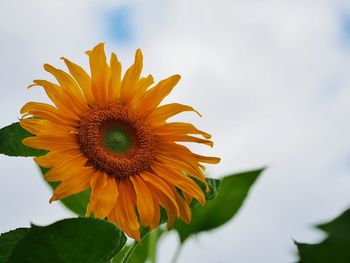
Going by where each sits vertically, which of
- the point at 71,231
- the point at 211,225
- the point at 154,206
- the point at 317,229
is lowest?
the point at 211,225

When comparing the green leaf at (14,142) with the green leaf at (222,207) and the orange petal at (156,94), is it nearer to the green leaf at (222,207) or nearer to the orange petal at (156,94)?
the orange petal at (156,94)

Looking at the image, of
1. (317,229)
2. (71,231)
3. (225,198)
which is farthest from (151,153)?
(317,229)

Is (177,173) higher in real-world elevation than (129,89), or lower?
lower

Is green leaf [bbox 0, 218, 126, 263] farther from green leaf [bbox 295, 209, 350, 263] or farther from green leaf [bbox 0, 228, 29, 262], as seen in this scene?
green leaf [bbox 295, 209, 350, 263]

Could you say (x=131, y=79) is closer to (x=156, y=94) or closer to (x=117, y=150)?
(x=156, y=94)

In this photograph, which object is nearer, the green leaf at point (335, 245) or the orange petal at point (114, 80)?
the green leaf at point (335, 245)

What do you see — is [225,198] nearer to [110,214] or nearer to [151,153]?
[151,153]

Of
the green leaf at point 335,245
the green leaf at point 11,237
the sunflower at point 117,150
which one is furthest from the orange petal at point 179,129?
the green leaf at point 335,245
